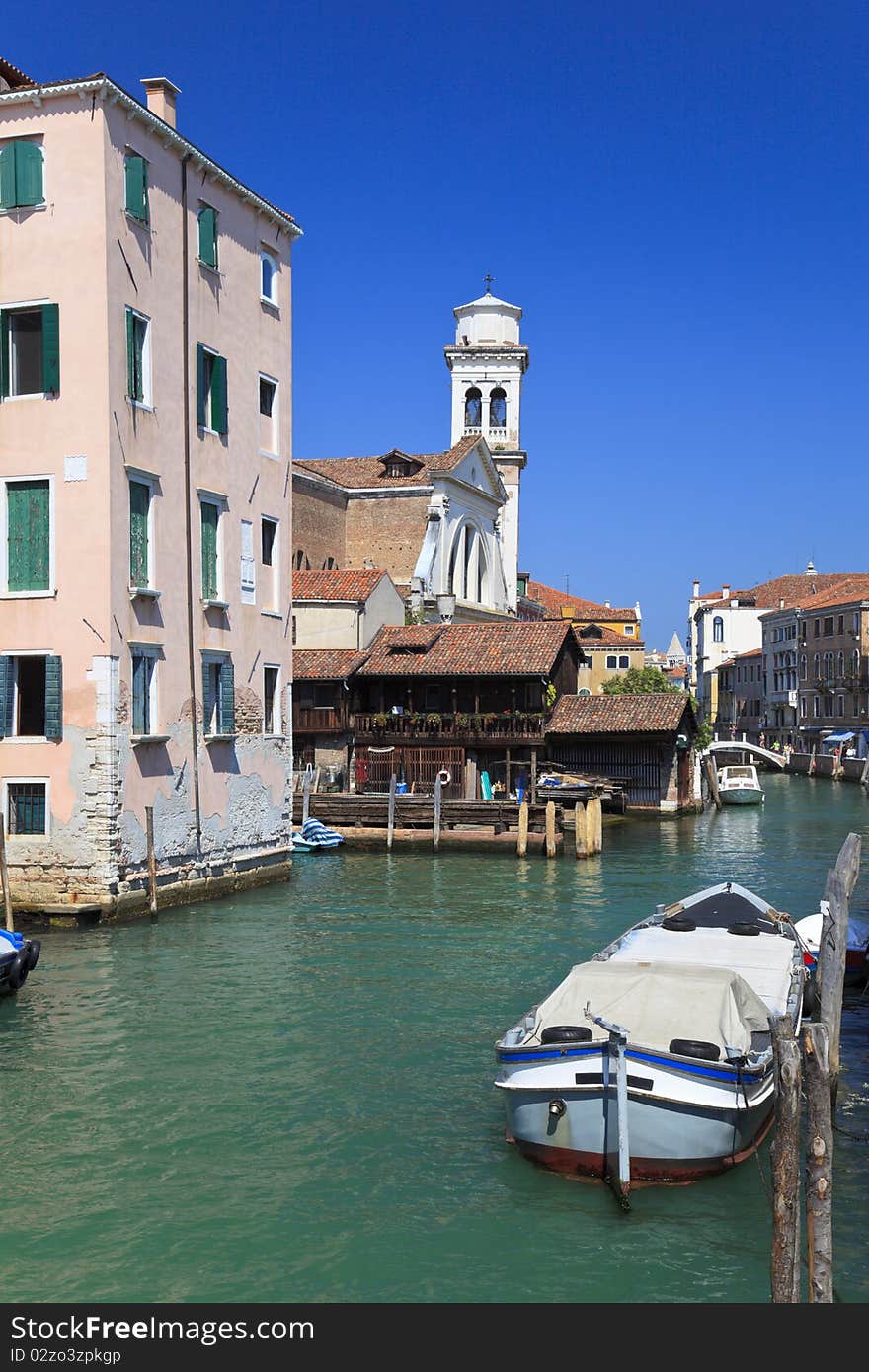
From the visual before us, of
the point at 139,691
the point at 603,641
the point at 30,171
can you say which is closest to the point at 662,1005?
the point at 139,691

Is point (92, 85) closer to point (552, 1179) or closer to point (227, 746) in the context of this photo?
point (227, 746)

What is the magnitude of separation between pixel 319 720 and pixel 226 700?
14242mm

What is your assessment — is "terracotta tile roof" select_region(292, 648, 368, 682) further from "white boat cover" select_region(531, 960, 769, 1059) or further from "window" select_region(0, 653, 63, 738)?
"white boat cover" select_region(531, 960, 769, 1059)

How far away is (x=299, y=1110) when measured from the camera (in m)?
11.1

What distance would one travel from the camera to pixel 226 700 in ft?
74.4

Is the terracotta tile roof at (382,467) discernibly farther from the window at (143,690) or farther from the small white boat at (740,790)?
the window at (143,690)

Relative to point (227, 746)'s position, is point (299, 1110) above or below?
below

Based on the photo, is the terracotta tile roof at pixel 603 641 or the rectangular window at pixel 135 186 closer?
the rectangular window at pixel 135 186

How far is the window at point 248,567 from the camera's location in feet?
77.0

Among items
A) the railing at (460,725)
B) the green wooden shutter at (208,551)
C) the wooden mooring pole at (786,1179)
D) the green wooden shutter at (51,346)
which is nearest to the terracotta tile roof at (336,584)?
the railing at (460,725)

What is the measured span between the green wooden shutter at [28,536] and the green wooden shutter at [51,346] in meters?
1.48

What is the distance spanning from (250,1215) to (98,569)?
1190 cm

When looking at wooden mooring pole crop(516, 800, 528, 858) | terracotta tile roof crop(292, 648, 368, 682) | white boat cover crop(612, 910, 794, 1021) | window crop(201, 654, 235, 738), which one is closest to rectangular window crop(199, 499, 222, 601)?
window crop(201, 654, 235, 738)

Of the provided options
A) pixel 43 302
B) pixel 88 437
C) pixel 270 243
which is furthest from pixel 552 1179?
pixel 270 243
